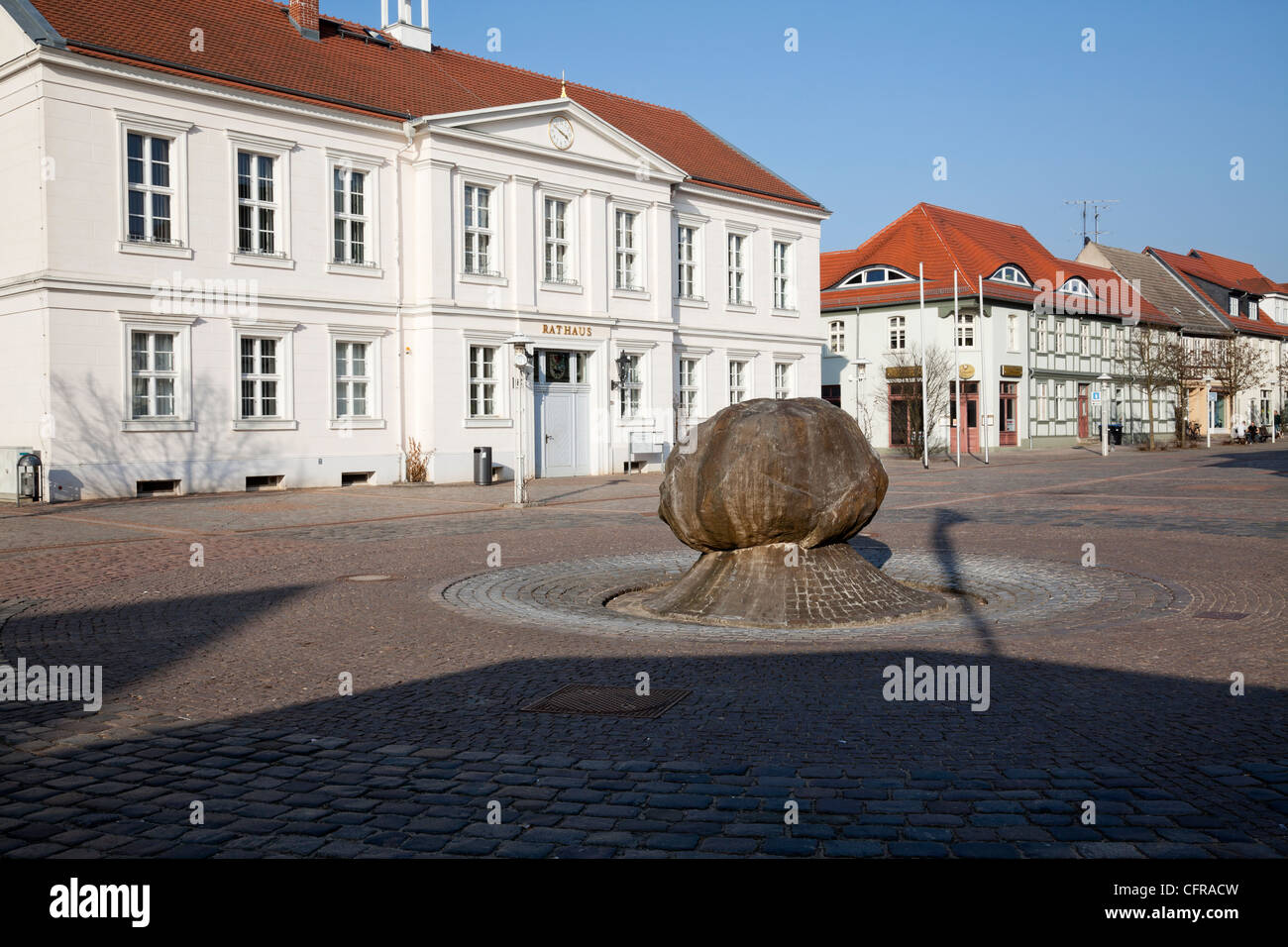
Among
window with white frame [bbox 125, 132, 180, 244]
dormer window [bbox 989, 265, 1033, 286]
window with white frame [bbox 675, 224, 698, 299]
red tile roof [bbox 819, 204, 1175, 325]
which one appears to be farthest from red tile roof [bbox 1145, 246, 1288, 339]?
window with white frame [bbox 125, 132, 180, 244]

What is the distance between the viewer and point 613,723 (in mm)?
6473

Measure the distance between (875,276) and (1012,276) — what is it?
20.5 ft

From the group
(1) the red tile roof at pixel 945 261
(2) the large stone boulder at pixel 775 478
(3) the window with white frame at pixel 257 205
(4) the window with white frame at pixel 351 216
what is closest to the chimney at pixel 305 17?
(4) the window with white frame at pixel 351 216

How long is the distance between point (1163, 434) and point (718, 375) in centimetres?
3881

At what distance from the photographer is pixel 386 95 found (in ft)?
101

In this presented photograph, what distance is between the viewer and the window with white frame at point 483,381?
31375 millimetres

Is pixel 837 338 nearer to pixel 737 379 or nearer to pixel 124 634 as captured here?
pixel 737 379

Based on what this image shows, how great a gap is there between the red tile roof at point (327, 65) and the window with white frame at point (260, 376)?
19.0ft

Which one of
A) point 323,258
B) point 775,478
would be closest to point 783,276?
point 323,258

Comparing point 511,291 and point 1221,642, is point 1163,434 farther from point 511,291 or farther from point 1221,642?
point 1221,642

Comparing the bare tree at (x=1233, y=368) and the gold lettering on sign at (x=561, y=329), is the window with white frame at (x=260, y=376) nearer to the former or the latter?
the gold lettering on sign at (x=561, y=329)

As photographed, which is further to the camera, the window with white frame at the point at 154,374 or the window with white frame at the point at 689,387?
the window with white frame at the point at 689,387

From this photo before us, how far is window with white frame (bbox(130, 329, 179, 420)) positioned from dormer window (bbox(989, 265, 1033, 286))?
3873cm

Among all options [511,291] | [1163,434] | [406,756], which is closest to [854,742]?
[406,756]
